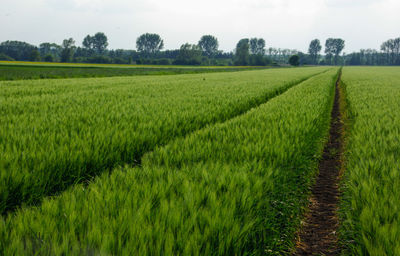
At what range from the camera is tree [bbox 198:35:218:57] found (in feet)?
552

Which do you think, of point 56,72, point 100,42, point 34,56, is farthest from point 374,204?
point 100,42

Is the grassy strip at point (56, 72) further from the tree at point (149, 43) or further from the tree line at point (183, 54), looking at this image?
the tree at point (149, 43)

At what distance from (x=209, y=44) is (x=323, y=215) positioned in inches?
6807

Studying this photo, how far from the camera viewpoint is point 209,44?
168875mm

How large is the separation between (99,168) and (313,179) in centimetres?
322

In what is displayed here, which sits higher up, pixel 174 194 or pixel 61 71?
pixel 61 71

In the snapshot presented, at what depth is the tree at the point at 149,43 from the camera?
515 feet

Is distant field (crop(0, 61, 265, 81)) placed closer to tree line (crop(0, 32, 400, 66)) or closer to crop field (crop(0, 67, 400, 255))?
crop field (crop(0, 67, 400, 255))

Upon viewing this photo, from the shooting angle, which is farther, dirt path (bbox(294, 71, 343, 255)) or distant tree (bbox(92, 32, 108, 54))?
distant tree (bbox(92, 32, 108, 54))

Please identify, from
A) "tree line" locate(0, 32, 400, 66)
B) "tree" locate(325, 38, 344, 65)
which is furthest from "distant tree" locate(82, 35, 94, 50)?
"tree" locate(325, 38, 344, 65)

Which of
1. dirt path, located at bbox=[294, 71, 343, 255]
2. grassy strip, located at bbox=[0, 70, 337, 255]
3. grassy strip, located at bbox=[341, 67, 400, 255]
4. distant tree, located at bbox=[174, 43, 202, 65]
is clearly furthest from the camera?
distant tree, located at bbox=[174, 43, 202, 65]

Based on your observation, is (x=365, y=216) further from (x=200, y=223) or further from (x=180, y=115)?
(x=180, y=115)

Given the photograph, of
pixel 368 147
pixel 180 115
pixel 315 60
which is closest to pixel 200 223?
pixel 368 147

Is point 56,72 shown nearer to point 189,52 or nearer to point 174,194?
point 174,194
